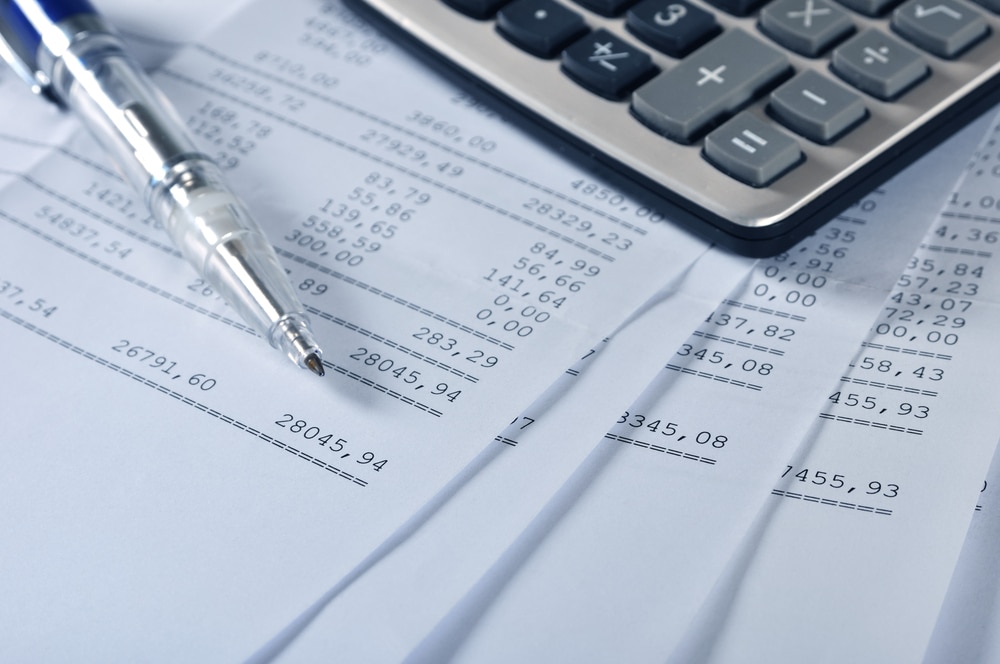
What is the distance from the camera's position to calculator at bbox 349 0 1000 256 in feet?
0.92

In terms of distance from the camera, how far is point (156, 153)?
0.30m

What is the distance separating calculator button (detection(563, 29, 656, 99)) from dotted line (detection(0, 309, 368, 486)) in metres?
0.14

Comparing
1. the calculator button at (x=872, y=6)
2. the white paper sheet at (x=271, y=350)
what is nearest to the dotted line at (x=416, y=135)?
the white paper sheet at (x=271, y=350)

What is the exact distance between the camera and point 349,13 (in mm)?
388

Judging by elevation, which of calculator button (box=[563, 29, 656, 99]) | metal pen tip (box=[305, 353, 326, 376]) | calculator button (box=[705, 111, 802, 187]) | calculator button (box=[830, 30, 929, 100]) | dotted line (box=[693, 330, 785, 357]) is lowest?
metal pen tip (box=[305, 353, 326, 376])

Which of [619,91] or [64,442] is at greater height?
[619,91]

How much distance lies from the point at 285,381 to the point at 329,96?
0.13 metres

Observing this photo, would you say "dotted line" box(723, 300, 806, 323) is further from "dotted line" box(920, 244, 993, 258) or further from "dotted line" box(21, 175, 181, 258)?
"dotted line" box(21, 175, 181, 258)

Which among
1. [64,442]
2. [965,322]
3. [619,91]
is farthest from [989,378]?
[64,442]

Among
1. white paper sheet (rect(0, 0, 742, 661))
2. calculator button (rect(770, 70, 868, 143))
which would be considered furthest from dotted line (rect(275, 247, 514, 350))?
calculator button (rect(770, 70, 868, 143))

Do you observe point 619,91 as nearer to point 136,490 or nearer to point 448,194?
point 448,194

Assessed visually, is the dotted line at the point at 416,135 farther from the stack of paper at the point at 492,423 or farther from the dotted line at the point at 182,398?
the dotted line at the point at 182,398

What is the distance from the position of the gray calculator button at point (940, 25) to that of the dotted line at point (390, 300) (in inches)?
6.3

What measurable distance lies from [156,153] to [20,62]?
0.31 ft
